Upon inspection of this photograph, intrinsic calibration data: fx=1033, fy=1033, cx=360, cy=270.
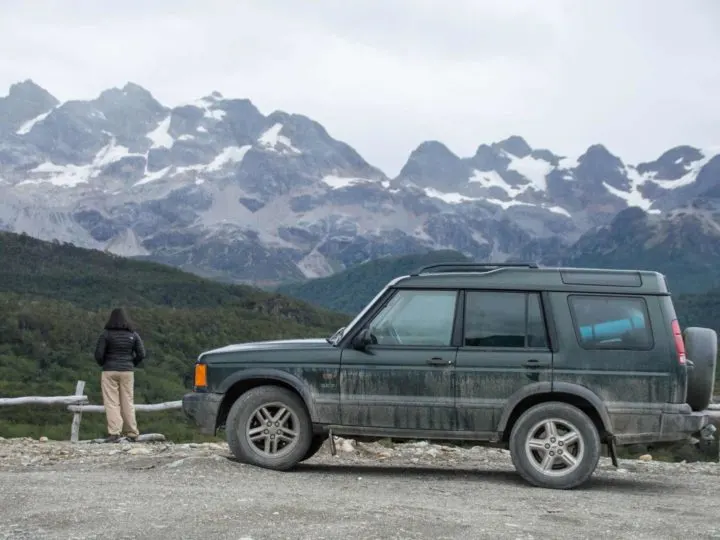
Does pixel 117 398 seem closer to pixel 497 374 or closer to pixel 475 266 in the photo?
pixel 475 266

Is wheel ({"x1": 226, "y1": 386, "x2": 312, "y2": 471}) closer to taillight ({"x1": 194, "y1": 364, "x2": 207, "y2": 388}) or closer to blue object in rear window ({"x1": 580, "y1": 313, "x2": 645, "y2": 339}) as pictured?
taillight ({"x1": 194, "y1": 364, "x2": 207, "y2": 388})

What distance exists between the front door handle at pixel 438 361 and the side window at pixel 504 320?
10.3 inches

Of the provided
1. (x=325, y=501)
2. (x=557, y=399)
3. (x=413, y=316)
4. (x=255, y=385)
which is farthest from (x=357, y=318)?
(x=325, y=501)

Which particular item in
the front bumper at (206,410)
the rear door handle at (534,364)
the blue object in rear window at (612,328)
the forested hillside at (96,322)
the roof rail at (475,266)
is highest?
the forested hillside at (96,322)

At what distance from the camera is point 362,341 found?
966cm

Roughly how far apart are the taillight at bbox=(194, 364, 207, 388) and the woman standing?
4093 mm

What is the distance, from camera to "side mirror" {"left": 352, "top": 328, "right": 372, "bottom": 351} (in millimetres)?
9656

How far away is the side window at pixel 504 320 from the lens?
959 centimetres

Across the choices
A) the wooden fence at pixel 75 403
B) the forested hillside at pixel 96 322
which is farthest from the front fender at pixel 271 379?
the forested hillside at pixel 96 322

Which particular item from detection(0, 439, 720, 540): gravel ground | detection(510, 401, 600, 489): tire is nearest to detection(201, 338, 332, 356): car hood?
detection(0, 439, 720, 540): gravel ground

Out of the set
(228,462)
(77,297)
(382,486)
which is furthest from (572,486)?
(77,297)

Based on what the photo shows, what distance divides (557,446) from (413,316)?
1783 mm

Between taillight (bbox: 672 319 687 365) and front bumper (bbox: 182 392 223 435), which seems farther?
front bumper (bbox: 182 392 223 435)

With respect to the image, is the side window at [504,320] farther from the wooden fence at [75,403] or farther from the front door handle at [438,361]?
the wooden fence at [75,403]
